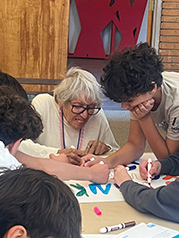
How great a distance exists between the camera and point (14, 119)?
1.25 m

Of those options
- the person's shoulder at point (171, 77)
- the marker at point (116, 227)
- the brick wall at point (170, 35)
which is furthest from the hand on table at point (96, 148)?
the brick wall at point (170, 35)

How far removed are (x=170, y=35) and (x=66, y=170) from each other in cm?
491

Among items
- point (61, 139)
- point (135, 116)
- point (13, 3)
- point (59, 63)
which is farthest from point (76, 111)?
point (13, 3)

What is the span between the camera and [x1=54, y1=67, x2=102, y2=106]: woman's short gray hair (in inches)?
83.1

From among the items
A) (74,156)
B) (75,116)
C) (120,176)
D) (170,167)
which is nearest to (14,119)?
(120,176)

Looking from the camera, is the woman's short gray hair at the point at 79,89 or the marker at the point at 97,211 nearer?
the marker at the point at 97,211

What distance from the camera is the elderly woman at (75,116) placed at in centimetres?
212

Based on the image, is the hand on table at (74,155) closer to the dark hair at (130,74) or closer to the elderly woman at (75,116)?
the elderly woman at (75,116)

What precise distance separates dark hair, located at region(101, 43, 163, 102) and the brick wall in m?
4.44

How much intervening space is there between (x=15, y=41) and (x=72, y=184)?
5.18 feet

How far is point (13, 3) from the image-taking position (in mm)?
2729

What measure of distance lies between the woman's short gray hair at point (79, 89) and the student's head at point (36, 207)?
1447 millimetres

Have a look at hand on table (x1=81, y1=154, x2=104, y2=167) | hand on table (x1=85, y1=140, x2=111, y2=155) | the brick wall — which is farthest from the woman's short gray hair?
the brick wall

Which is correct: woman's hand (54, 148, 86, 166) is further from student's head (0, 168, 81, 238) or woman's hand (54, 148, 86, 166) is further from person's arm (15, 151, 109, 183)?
student's head (0, 168, 81, 238)
